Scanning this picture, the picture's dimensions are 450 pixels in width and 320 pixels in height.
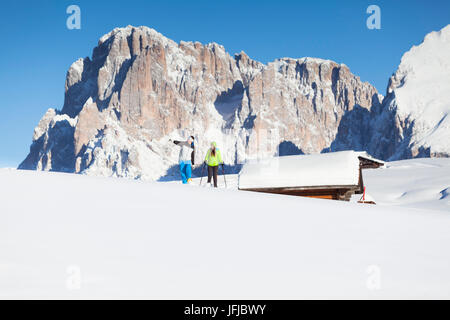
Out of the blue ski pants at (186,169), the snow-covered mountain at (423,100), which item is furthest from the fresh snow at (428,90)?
the blue ski pants at (186,169)

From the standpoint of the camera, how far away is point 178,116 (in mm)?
177375

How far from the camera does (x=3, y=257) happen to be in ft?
12.6

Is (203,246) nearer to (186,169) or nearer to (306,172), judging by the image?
(186,169)

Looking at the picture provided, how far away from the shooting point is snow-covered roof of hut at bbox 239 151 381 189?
13555 millimetres

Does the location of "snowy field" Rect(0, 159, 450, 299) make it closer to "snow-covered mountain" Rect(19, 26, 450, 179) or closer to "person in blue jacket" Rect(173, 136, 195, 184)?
"person in blue jacket" Rect(173, 136, 195, 184)

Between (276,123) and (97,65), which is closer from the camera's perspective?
(276,123)

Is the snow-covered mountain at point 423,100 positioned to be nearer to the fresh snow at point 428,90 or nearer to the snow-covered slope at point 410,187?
the fresh snow at point 428,90

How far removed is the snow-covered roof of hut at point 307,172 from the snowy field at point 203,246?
581 cm

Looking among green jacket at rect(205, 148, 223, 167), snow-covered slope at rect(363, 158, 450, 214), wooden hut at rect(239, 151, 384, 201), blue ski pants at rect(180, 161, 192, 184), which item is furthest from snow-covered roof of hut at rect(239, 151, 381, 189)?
snow-covered slope at rect(363, 158, 450, 214)

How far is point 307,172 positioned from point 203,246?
976 centimetres

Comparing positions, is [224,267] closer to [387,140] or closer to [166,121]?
[387,140]

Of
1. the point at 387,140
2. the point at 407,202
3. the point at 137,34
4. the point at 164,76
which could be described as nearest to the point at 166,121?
the point at 164,76

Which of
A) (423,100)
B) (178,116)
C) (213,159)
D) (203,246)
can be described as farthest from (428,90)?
(203,246)

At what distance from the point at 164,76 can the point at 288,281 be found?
583 feet
